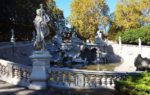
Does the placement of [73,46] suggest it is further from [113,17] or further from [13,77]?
[13,77]

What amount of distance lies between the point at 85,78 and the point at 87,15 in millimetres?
45550

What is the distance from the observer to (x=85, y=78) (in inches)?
484

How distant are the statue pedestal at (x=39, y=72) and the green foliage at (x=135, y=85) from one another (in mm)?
2711

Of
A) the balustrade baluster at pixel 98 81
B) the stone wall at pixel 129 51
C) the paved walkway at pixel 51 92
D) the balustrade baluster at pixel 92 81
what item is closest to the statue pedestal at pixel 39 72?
the paved walkway at pixel 51 92

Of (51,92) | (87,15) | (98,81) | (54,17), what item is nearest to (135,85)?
(98,81)

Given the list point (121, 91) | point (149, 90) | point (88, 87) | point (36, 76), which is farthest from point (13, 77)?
point (149, 90)

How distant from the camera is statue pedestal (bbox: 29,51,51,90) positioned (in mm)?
12383

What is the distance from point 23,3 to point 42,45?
99.5 feet

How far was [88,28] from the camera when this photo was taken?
57469 millimetres

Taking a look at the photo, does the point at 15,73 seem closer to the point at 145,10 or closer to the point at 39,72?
the point at 39,72

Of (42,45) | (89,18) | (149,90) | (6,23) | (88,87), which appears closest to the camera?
(149,90)

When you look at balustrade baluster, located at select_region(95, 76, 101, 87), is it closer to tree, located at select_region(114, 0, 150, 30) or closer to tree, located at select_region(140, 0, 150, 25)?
tree, located at select_region(140, 0, 150, 25)

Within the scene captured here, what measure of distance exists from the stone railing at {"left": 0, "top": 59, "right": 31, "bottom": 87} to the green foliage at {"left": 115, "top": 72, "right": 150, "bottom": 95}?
3642mm

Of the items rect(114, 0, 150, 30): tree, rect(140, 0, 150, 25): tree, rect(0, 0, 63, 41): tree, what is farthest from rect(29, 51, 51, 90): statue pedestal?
rect(114, 0, 150, 30): tree
